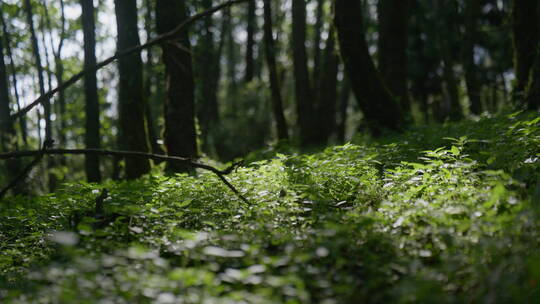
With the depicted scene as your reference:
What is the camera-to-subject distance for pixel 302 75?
15836mm

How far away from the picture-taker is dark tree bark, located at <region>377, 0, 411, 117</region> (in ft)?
40.4

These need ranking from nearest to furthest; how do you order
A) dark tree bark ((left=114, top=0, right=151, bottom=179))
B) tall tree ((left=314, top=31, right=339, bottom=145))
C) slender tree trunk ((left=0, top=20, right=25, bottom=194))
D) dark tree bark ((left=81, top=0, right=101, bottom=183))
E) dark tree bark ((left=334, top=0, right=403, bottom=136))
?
dark tree bark ((left=334, top=0, right=403, bottom=136)) → dark tree bark ((left=81, top=0, right=101, bottom=183)) → dark tree bark ((left=114, top=0, right=151, bottom=179)) → slender tree trunk ((left=0, top=20, right=25, bottom=194)) → tall tree ((left=314, top=31, right=339, bottom=145))

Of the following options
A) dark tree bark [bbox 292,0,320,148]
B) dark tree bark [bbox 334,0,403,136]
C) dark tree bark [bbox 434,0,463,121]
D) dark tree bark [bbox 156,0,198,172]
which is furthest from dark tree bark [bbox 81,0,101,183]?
dark tree bark [bbox 434,0,463,121]

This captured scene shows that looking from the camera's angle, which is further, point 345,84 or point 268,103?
point 268,103

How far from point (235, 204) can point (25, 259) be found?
2.23 m

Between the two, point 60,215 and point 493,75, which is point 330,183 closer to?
point 60,215

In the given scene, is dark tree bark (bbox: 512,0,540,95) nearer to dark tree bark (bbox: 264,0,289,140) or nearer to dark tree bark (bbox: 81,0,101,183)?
dark tree bark (bbox: 264,0,289,140)

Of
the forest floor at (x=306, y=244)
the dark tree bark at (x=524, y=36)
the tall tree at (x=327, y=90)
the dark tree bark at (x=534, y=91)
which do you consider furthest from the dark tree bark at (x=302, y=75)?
the forest floor at (x=306, y=244)

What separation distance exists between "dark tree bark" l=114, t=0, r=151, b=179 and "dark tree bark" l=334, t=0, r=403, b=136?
5279mm

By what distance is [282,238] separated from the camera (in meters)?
3.53

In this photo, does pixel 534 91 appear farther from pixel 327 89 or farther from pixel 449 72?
pixel 449 72

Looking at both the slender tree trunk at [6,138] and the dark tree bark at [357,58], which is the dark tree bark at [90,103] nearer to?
the slender tree trunk at [6,138]

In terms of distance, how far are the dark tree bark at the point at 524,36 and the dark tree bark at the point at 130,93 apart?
30.1ft

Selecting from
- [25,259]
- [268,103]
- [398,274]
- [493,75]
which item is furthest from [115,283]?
[493,75]
